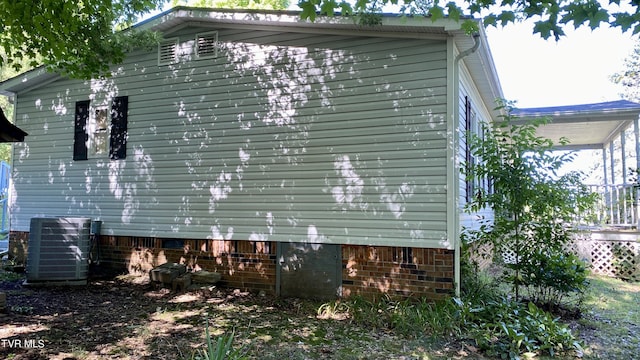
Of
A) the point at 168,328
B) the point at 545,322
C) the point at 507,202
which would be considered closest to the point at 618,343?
the point at 545,322

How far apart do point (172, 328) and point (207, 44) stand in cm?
506

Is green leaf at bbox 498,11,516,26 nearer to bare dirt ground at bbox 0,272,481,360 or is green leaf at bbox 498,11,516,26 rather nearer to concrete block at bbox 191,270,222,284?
bare dirt ground at bbox 0,272,481,360

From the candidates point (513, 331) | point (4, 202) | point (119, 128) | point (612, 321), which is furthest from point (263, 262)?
point (4, 202)

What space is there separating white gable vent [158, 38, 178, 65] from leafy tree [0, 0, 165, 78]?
0.42m

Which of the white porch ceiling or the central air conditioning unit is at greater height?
the white porch ceiling

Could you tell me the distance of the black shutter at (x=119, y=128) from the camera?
7.93m

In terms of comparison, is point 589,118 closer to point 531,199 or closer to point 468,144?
point 468,144

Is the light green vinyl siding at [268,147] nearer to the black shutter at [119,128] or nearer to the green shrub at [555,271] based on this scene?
the black shutter at [119,128]

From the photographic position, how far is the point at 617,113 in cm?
940

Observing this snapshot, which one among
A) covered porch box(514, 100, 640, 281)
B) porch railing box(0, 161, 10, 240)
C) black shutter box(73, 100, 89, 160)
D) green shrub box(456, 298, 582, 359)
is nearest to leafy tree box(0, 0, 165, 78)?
black shutter box(73, 100, 89, 160)

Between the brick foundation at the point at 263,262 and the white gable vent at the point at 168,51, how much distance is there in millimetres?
3461

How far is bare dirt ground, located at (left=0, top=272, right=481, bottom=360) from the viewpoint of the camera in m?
4.13

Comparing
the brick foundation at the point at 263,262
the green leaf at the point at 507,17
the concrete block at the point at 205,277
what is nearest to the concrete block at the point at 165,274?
the concrete block at the point at 205,277

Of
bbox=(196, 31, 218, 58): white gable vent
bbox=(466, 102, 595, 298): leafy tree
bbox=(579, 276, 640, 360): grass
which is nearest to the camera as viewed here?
bbox=(579, 276, 640, 360): grass
